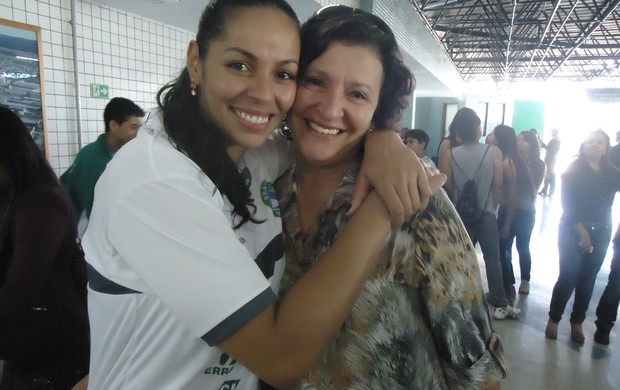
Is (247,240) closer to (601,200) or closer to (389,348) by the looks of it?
(389,348)

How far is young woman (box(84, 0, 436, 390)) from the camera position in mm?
689

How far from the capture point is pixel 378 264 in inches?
36.5

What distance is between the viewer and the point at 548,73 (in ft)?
54.3

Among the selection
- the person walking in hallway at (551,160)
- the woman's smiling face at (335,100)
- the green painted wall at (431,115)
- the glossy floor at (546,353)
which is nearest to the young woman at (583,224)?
the glossy floor at (546,353)

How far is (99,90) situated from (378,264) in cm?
341

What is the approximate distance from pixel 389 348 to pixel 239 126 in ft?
2.04

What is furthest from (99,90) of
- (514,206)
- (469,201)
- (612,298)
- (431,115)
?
(431,115)

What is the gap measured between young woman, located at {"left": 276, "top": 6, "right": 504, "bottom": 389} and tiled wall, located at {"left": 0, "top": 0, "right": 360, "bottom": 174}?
6.79 feet

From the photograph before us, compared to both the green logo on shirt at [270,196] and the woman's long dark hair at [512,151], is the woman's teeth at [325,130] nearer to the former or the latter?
the green logo on shirt at [270,196]

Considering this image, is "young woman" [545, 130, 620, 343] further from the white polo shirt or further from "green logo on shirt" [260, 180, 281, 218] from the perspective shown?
the white polo shirt

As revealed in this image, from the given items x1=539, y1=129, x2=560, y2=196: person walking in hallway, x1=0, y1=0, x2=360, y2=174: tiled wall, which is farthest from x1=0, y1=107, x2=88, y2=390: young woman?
x1=539, y1=129, x2=560, y2=196: person walking in hallway

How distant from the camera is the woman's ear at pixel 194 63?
101cm

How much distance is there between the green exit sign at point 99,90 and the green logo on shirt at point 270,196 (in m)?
2.97

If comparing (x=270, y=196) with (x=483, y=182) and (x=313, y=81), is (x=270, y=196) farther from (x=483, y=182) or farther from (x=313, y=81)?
(x=483, y=182)
